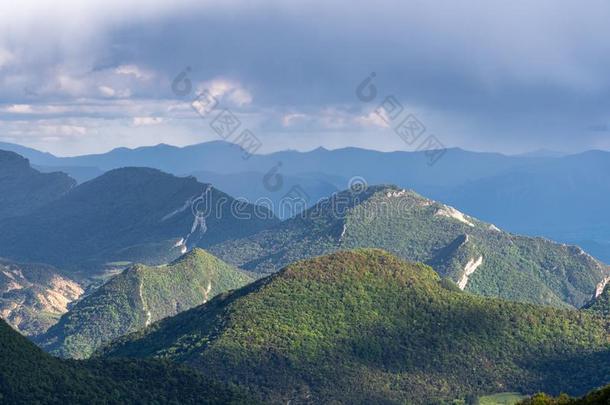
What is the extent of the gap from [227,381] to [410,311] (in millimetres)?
32560

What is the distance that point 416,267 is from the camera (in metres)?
159

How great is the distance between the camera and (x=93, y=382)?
104500 mm

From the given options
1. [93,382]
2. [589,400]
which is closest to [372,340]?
[93,382]

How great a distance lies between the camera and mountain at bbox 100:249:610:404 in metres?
130

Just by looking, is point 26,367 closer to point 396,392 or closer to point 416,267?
point 396,392

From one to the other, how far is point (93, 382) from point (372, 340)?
45.9m

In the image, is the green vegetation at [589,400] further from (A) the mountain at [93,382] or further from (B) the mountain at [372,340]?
(B) the mountain at [372,340]

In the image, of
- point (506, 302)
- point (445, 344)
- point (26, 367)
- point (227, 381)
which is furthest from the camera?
point (506, 302)

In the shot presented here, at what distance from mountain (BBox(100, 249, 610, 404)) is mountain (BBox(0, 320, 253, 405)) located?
14636mm

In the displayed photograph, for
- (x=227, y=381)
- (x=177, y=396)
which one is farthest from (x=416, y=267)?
(x=177, y=396)

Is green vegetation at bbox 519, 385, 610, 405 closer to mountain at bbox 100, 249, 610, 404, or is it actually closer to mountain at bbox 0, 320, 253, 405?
mountain at bbox 0, 320, 253, 405

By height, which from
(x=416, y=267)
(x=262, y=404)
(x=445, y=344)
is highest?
(x=416, y=267)

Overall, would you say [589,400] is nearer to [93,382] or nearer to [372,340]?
[93,382]

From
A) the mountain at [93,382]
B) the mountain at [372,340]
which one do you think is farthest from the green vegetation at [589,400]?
the mountain at [372,340]
